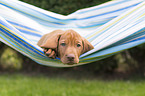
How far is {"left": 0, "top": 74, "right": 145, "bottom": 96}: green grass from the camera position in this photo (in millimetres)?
2759

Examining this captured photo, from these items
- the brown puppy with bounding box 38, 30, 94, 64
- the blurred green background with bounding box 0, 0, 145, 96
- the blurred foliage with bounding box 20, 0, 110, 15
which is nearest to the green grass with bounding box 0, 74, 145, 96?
the blurred green background with bounding box 0, 0, 145, 96

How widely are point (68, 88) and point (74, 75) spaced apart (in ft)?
2.80

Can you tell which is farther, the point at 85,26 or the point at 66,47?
the point at 85,26

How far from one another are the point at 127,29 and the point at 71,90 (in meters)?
1.63

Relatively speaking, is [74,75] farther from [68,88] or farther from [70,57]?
[70,57]

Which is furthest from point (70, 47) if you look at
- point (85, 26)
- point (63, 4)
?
point (63, 4)

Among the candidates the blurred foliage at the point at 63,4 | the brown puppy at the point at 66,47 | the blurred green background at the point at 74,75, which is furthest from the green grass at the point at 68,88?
the brown puppy at the point at 66,47

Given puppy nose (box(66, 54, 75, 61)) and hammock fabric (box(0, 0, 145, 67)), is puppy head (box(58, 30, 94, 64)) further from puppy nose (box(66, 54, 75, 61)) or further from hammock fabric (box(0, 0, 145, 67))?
hammock fabric (box(0, 0, 145, 67))

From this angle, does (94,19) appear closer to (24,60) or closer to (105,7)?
(105,7)

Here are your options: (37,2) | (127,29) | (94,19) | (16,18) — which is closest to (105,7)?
(94,19)

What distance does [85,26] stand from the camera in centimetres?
190

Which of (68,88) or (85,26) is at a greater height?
(85,26)

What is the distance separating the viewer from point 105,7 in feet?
6.24

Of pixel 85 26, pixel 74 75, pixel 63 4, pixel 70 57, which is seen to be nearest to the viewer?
pixel 70 57
